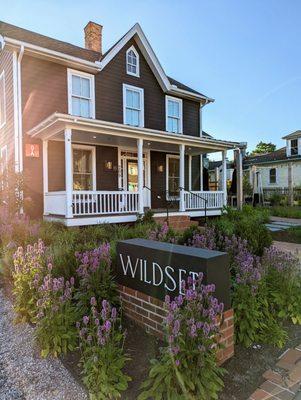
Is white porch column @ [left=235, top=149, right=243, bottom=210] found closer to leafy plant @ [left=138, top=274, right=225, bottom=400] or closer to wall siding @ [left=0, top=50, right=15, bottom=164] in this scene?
wall siding @ [left=0, top=50, right=15, bottom=164]

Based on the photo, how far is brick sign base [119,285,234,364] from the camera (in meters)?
2.69

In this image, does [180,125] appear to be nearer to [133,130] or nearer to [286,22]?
[133,130]

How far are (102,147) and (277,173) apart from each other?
22992mm

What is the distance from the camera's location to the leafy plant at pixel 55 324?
9.44 feet

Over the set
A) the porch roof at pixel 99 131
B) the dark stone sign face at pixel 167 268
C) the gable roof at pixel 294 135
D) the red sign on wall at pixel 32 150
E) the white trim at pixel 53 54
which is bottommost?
the dark stone sign face at pixel 167 268

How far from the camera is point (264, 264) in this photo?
13.1 feet

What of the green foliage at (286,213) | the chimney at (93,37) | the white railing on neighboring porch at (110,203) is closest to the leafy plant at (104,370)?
the white railing on neighboring porch at (110,203)

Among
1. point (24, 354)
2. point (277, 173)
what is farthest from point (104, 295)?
point (277, 173)

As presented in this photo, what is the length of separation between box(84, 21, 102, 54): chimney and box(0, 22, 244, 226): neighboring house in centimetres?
4

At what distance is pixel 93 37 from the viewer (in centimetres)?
1360

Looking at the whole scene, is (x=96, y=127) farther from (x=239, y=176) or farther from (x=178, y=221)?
(x=239, y=176)

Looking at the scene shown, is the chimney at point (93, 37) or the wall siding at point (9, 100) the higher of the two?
the chimney at point (93, 37)

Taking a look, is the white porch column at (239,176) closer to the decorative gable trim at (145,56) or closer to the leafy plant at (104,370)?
the decorative gable trim at (145,56)

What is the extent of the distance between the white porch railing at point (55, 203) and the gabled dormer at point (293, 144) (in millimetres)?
23527
